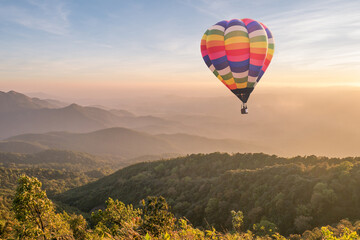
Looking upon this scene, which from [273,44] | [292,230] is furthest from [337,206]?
[273,44]

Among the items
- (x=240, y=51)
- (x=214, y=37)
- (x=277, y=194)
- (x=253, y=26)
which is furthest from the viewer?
(x=277, y=194)

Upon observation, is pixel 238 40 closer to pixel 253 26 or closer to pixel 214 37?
pixel 253 26

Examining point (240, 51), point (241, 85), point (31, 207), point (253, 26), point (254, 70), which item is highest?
point (253, 26)

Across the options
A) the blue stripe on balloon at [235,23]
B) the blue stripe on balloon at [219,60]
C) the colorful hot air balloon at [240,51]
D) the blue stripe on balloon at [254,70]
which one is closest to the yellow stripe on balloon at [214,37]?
the colorful hot air balloon at [240,51]

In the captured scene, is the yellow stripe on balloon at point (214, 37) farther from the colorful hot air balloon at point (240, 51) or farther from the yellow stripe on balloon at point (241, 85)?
the yellow stripe on balloon at point (241, 85)

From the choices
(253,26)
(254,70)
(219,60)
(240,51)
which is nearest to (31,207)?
A: (219,60)

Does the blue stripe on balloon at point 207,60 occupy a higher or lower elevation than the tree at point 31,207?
higher

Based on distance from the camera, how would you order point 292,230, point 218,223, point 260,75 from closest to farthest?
1. point 292,230
2. point 260,75
3. point 218,223

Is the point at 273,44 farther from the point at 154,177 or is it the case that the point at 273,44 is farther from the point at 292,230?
the point at 154,177

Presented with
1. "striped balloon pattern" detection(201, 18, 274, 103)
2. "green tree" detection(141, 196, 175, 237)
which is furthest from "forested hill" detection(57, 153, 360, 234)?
"striped balloon pattern" detection(201, 18, 274, 103)
